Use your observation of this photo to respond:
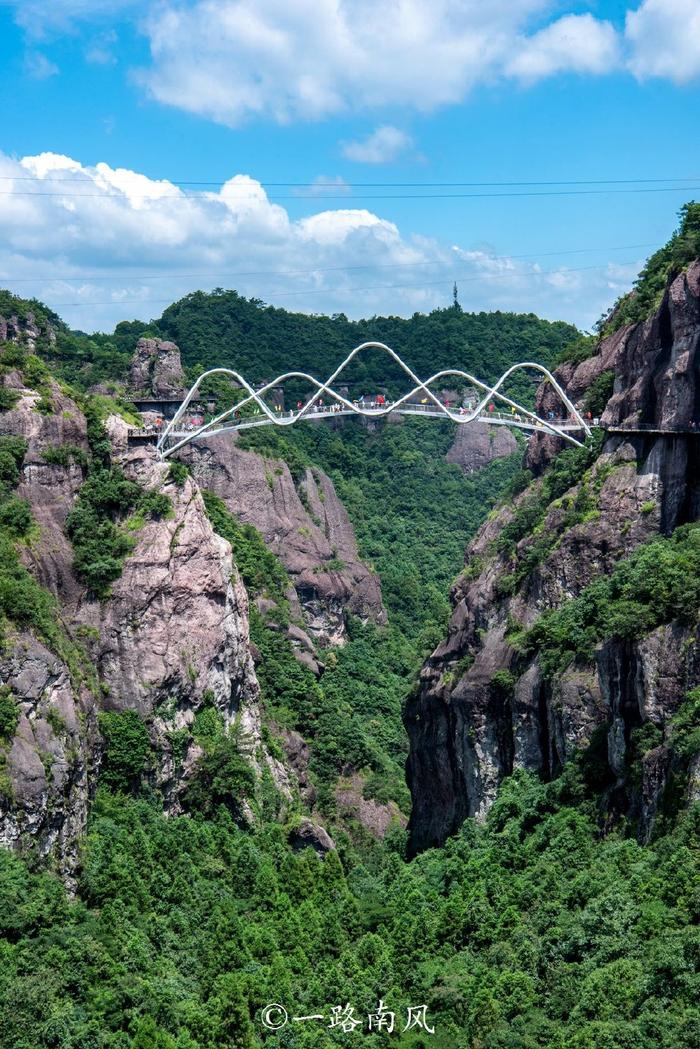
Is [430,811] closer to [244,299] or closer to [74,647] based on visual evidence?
[74,647]

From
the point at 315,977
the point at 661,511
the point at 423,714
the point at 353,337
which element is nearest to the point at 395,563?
the point at 353,337

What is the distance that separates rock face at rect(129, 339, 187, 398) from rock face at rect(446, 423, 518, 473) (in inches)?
1542

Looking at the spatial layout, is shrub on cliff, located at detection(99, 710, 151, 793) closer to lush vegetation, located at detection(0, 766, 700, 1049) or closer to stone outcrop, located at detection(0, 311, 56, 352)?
lush vegetation, located at detection(0, 766, 700, 1049)

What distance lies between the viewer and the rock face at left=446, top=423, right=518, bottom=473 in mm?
126562

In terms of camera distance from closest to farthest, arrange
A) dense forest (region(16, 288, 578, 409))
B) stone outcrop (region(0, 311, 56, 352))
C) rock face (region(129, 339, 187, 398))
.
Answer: stone outcrop (region(0, 311, 56, 352)), rock face (region(129, 339, 187, 398)), dense forest (region(16, 288, 578, 409))

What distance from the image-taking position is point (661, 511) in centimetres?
5519

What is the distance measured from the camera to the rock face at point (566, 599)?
50188 mm

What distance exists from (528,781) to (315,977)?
11.5 metres

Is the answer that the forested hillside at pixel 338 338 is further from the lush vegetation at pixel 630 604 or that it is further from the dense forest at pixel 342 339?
the lush vegetation at pixel 630 604

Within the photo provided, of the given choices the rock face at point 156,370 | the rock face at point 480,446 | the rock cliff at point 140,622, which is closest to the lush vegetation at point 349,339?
the rock face at point 480,446

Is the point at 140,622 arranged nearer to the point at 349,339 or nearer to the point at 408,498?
the point at 408,498

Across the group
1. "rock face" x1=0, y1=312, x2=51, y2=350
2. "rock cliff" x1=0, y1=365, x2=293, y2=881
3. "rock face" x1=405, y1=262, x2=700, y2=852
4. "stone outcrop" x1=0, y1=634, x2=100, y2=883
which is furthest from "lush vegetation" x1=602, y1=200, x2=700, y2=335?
"rock face" x1=0, y1=312, x2=51, y2=350

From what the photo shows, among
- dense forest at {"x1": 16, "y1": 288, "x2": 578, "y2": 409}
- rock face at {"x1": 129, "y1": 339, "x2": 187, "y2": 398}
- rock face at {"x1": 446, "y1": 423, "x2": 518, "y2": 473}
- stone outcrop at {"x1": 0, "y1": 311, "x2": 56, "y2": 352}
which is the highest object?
dense forest at {"x1": 16, "y1": 288, "x2": 578, "y2": 409}

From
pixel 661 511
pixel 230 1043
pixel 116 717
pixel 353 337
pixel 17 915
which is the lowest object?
pixel 230 1043
